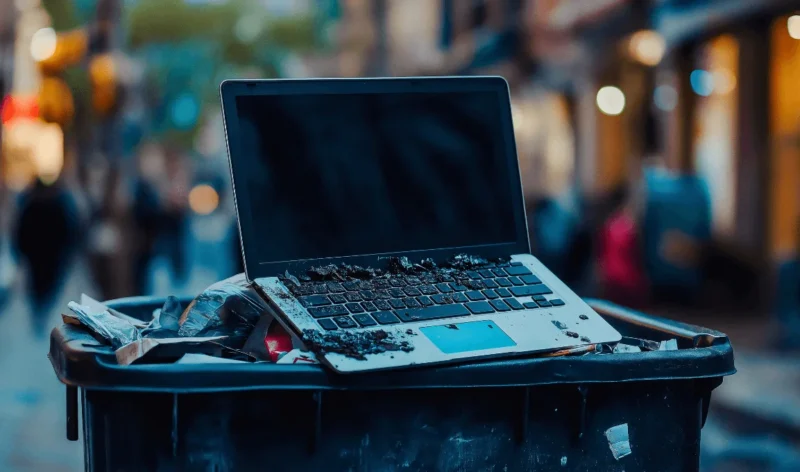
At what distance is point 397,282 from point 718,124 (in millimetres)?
13556

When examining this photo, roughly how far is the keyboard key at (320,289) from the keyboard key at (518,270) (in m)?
0.44

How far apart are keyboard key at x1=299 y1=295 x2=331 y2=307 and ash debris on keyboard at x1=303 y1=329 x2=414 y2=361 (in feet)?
0.36

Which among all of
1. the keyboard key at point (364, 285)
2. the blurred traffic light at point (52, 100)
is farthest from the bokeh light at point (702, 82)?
the keyboard key at point (364, 285)

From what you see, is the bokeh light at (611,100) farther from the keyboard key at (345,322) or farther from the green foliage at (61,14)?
the keyboard key at (345,322)

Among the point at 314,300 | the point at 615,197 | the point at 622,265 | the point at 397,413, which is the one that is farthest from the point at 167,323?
the point at 615,197

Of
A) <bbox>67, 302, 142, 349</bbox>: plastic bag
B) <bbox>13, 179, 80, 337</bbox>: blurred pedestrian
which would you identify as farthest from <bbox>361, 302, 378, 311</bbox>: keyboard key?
<bbox>13, 179, 80, 337</bbox>: blurred pedestrian

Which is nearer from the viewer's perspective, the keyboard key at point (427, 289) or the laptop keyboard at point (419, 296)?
the laptop keyboard at point (419, 296)

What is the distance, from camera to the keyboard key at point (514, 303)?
7.67 feet

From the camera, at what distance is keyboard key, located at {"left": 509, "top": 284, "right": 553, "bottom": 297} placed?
240 centimetres

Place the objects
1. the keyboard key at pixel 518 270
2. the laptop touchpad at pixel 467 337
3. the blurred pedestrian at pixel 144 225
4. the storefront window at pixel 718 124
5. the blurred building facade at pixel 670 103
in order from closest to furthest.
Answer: the laptop touchpad at pixel 467 337, the keyboard key at pixel 518 270, the blurred building facade at pixel 670 103, the storefront window at pixel 718 124, the blurred pedestrian at pixel 144 225

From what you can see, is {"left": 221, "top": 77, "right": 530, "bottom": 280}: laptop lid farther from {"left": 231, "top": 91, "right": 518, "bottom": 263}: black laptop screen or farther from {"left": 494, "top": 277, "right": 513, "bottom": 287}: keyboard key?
{"left": 494, "top": 277, "right": 513, "bottom": 287}: keyboard key

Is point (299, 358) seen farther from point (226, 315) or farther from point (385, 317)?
point (226, 315)

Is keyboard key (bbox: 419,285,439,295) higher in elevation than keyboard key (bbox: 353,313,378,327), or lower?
higher

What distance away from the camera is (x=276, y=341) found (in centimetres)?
229
